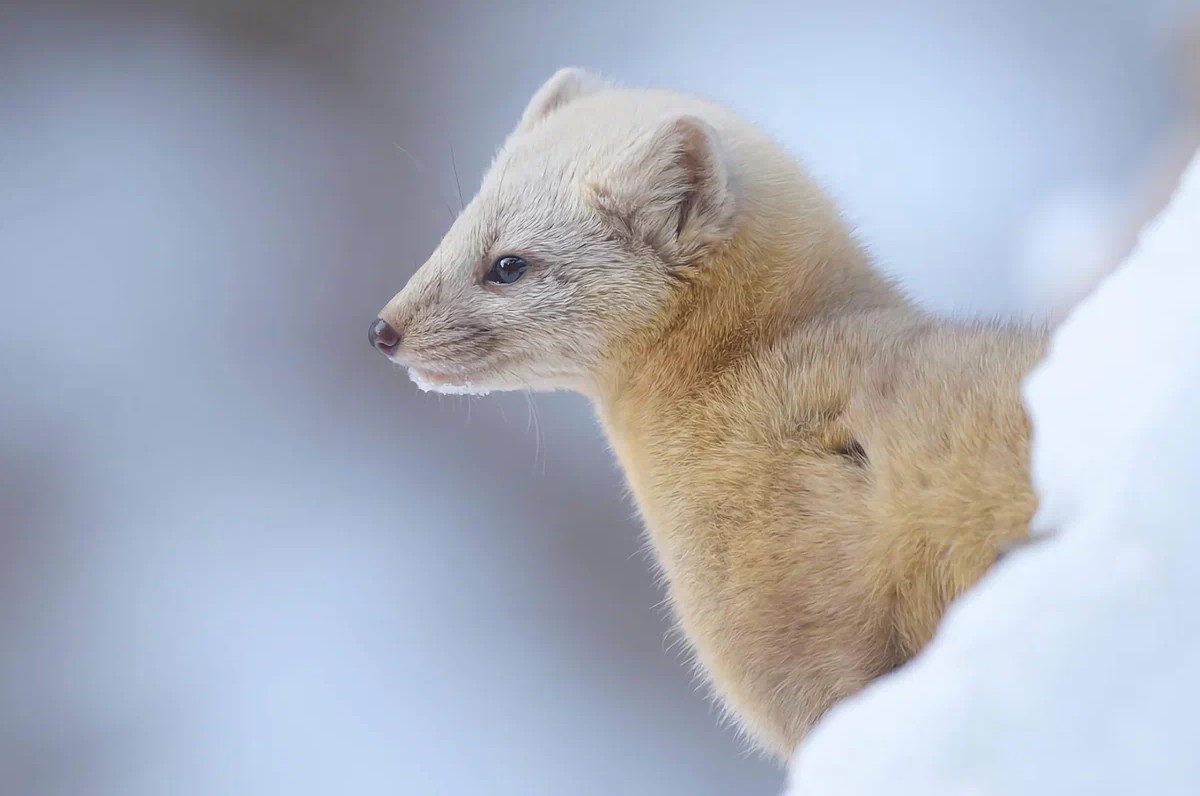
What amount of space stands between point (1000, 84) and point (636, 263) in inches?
21.2

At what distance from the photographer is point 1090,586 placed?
0.22m

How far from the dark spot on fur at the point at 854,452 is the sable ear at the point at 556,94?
42 centimetres

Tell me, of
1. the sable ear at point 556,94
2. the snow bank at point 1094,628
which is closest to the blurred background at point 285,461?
the sable ear at point 556,94

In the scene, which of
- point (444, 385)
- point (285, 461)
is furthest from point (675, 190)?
→ point (285, 461)

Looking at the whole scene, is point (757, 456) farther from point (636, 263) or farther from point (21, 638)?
point (21, 638)

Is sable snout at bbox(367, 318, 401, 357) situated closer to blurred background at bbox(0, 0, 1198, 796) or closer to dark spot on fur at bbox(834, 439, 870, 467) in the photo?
dark spot on fur at bbox(834, 439, 870, 467)

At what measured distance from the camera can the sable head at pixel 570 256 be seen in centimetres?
60

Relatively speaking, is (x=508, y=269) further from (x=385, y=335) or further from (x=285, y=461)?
(x=285, y=461)

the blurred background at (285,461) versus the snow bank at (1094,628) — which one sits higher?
the snow bank at (1094,628)

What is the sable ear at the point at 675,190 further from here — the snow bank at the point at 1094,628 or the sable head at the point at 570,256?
the snow bank at the point at 1094,628

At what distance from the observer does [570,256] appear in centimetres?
63

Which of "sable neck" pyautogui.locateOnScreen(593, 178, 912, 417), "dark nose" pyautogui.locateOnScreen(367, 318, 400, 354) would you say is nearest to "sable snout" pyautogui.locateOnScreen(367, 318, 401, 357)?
"dark nose" pyautogui.locateOnScreen(367, 318, 400, 354)

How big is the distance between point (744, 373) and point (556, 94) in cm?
34

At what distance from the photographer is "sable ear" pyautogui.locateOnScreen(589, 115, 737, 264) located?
1.95 ft
